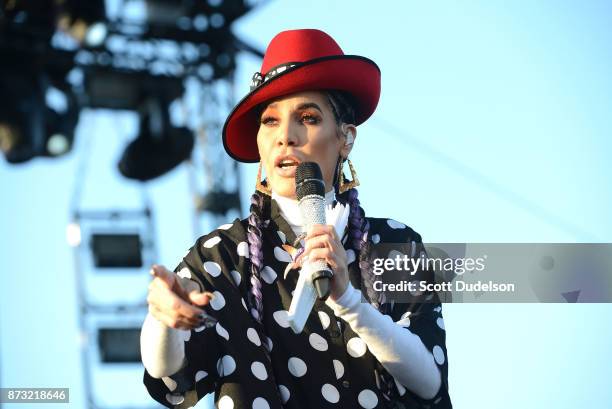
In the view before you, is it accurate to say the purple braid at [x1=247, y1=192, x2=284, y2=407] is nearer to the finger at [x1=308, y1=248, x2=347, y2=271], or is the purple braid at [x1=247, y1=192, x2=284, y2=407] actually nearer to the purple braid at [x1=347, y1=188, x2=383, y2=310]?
the purple braid at [x1=347, y1=188, x2=383, y2=310]

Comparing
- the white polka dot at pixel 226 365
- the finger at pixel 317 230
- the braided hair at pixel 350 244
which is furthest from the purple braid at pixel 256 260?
the finger at pixel 317 230

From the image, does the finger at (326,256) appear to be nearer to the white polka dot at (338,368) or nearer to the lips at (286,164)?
the white polka dot at (338,368)

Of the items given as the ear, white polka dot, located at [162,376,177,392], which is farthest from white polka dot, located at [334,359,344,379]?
the ear

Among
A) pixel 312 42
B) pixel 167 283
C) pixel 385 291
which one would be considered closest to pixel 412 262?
pixel 385 291

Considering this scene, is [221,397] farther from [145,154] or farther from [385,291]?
[145,154]

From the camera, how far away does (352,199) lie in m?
3.64

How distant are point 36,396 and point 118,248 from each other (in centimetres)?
390

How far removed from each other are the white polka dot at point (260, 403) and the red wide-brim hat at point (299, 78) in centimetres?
93

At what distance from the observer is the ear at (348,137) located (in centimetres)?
366

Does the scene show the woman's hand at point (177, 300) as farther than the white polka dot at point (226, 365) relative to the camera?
No

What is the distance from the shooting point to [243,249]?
135 inches

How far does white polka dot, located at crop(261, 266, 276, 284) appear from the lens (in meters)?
3.40

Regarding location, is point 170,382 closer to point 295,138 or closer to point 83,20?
point 295,138

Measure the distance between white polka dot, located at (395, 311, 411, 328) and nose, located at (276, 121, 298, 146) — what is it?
57cm
